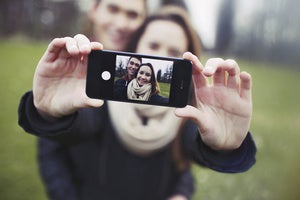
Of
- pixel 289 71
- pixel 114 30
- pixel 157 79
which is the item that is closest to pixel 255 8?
pixel 289 71

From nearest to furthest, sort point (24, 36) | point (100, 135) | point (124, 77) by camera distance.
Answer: point (124, 77) → point (100, 135) → point (24, 36)

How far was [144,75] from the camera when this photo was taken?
21.7 inches

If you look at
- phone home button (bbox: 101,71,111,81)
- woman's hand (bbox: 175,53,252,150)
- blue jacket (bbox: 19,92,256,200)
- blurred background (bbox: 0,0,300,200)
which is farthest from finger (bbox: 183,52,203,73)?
blurred background (bbox: 0,0,300,200)

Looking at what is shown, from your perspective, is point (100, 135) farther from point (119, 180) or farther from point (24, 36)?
point (24, 36)

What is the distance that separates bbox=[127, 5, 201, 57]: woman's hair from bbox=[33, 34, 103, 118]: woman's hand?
27 centimetres

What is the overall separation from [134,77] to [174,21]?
305 mm

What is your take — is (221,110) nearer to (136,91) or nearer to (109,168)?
(136,91)

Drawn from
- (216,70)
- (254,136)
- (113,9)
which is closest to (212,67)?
(216,70)

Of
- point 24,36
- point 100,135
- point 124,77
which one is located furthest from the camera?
point 24,36

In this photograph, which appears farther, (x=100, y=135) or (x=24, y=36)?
(x=24, y=36)

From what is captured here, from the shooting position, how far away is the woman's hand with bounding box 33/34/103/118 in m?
0.55

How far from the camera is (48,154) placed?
854 millimetres

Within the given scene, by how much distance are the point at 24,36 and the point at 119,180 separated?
0.43 meters

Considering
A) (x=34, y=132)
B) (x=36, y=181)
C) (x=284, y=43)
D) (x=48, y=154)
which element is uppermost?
(x=284, y=43)
